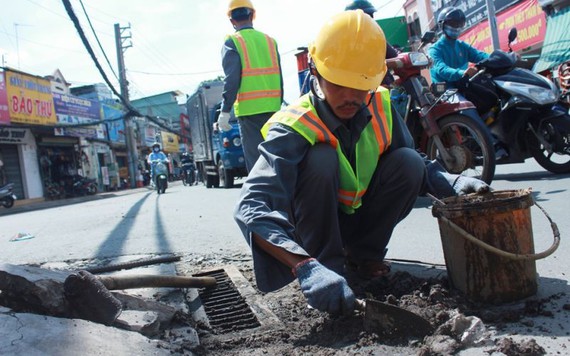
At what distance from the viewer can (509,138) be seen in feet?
16.1

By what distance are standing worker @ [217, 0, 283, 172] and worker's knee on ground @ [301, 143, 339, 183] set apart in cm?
206

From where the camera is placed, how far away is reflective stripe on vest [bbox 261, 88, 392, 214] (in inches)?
80.2

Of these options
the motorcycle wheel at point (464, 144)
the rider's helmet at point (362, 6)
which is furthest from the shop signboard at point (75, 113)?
the motorcycle wheel at point (464, 144)

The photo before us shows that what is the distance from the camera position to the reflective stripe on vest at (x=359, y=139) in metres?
2.04

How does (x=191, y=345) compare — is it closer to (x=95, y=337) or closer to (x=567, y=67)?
(x=95, y=337)

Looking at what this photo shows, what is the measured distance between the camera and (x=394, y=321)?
5.19ft

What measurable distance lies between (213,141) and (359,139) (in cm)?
1011

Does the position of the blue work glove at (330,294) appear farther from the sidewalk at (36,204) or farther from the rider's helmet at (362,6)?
the sidewalk at (36,204)

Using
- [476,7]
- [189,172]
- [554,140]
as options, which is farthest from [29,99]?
[554,140]

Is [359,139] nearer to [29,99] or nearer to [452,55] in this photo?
[452,55]

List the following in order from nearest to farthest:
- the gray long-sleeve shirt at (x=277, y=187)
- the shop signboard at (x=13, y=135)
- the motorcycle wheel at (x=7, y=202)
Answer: the gray long-sleeve shirt at (x=277, y=187), the motorcycle wheel at (x=7, y=202), the shop signboard at (x=13, y=135)

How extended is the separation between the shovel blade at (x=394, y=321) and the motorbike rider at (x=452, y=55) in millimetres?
3659

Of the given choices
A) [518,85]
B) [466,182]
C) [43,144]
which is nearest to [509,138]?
[518,85]

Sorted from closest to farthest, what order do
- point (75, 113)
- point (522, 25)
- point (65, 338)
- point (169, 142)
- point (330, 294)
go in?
point (330, 294)
point (65, 338)
point (522, 25)
point (75, 113)
point (169, 142)
